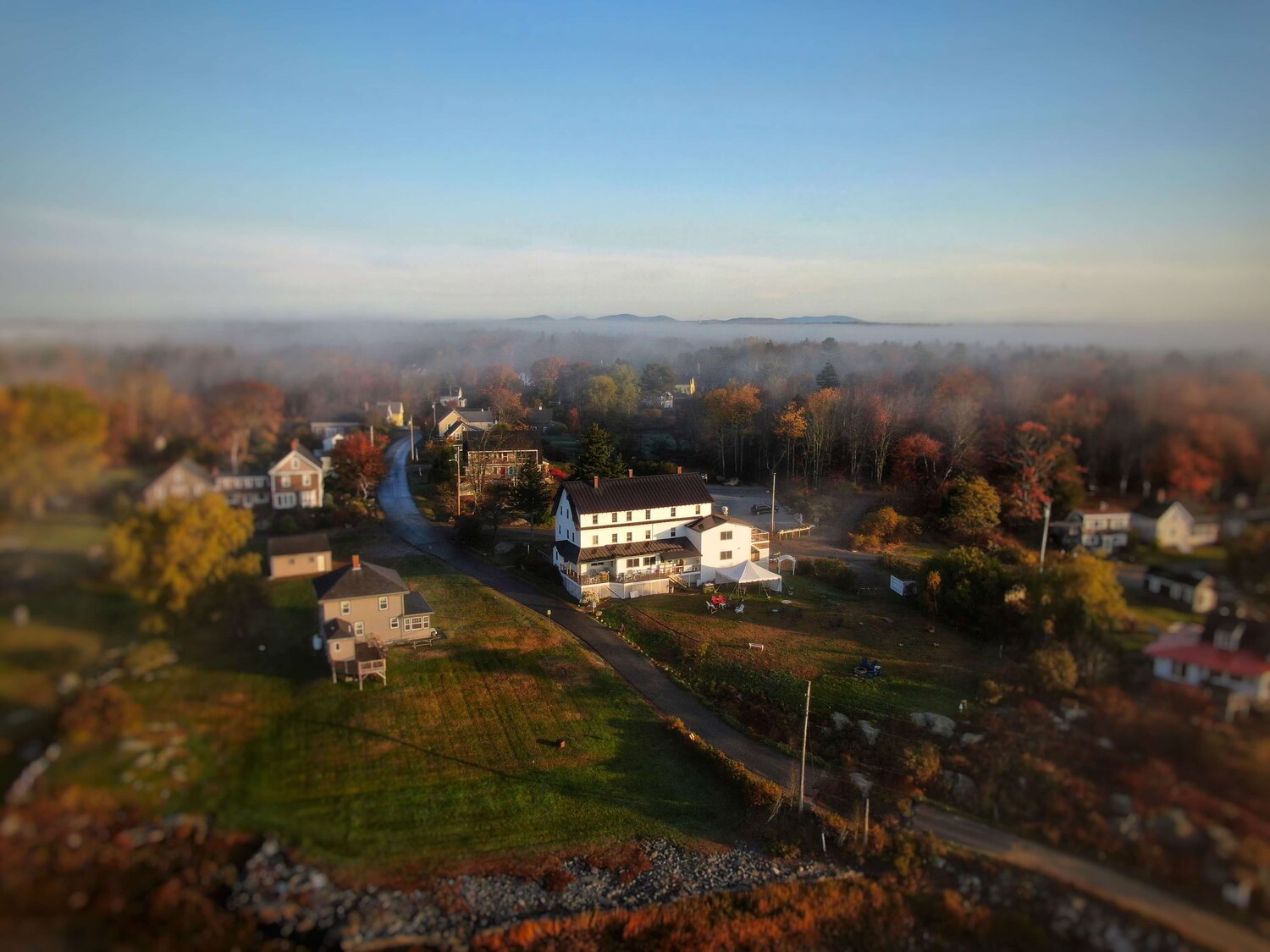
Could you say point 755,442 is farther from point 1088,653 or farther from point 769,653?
point 1088,653

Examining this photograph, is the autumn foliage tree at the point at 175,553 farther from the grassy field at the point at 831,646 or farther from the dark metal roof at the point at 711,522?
the dark metal roof at the point at 711,522

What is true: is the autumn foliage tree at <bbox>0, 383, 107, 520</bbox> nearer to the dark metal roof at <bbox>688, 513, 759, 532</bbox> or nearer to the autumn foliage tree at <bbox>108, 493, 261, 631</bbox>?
the autumn foliage tree at <bbox>108, 493, 261, 631</bbox>

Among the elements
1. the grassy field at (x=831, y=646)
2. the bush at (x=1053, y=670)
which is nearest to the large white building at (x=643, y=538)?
the grassy field at (x=831, y=646)

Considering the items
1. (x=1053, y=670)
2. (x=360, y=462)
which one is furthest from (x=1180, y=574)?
(x=360, y=462)

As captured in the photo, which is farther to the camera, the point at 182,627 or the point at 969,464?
the point at 969,464

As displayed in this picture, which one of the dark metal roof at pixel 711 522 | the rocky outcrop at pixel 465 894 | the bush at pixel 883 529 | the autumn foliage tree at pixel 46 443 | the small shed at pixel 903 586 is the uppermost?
the autumn foliage tree at pixel 46 443

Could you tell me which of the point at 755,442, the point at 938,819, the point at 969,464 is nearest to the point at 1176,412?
the point at 969,464

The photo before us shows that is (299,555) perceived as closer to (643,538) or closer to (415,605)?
(415,605)
